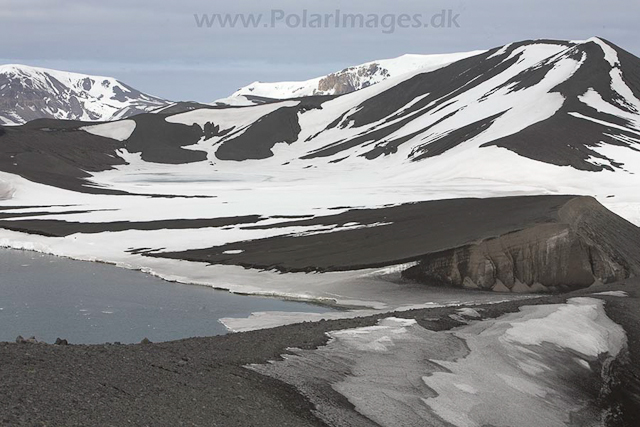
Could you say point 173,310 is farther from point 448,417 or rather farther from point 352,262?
point 448,417

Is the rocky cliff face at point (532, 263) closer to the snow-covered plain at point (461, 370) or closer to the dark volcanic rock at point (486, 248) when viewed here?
the dark volcanic rock at point (486, 248)

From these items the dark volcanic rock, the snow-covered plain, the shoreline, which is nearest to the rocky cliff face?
the dark volcanic rock

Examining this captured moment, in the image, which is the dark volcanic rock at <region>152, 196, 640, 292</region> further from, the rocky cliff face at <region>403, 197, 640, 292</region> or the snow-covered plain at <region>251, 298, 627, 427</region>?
the snow-covered plain at <region>251, 298, 627, 427</region>

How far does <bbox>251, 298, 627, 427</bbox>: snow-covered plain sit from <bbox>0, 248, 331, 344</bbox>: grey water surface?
8.42 m

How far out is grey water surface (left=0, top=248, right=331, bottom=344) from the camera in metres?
29.2

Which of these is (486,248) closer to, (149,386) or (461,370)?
(461,370)

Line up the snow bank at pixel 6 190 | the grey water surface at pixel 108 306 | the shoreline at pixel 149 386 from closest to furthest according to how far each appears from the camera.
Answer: the shoreline at pixel 149 386, the grey water surface at pixel 108 306, the snow bank at pixel 6 190

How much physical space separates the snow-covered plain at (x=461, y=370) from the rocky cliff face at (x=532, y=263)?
12.1 meters

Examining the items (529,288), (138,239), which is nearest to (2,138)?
(138,239)

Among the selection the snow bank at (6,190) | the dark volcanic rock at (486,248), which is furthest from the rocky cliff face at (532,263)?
the snow bank at (6,190)

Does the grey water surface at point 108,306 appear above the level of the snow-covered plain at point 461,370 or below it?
below

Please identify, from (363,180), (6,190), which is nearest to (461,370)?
(6,190)

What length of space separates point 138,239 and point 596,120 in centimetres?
7868

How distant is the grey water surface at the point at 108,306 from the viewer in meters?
29.2
